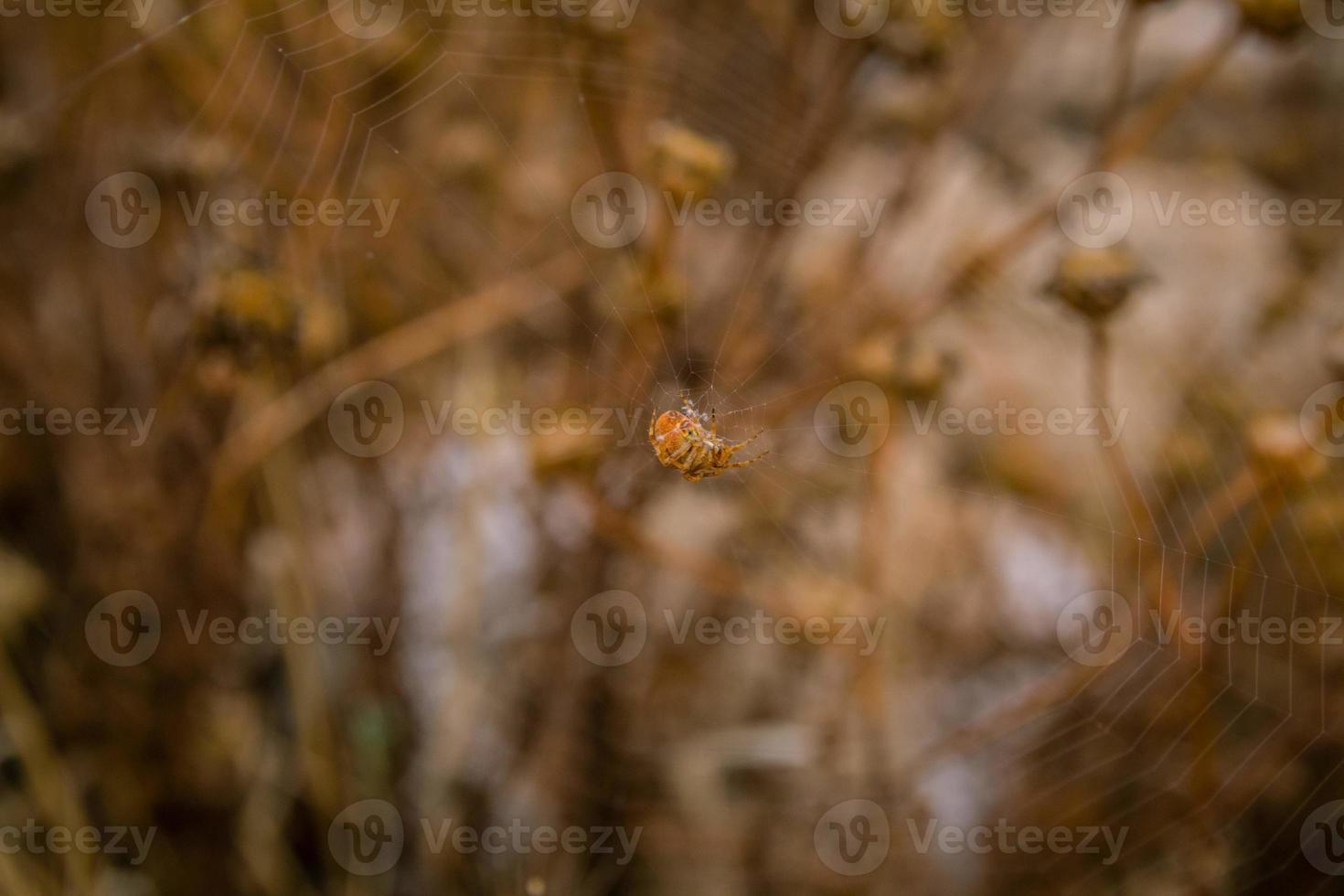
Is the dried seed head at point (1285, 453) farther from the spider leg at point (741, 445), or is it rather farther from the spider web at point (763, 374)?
the spider leg at point (741, 445)

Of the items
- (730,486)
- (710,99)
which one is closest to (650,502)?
(730,486)

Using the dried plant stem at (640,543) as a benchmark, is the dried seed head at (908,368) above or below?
above

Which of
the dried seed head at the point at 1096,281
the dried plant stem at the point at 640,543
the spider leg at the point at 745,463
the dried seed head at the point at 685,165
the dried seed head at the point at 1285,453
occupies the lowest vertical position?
the dried plant stem at the point at 640,543

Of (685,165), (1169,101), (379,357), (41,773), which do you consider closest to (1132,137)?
(1169,101)

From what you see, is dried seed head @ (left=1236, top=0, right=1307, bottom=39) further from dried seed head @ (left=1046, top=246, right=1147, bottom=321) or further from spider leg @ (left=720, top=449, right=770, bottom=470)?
spider leg @ (left=720, top=449, right=770, bottom=470)

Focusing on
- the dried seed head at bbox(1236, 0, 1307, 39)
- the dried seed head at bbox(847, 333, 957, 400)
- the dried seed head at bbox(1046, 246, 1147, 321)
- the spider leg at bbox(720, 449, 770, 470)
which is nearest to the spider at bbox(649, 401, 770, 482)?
the spider leg at bbox(720, 449, 770, 470)

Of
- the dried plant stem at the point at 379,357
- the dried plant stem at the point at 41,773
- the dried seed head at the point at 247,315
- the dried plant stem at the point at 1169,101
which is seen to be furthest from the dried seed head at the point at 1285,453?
the dried plant stem at the point at 41,773
